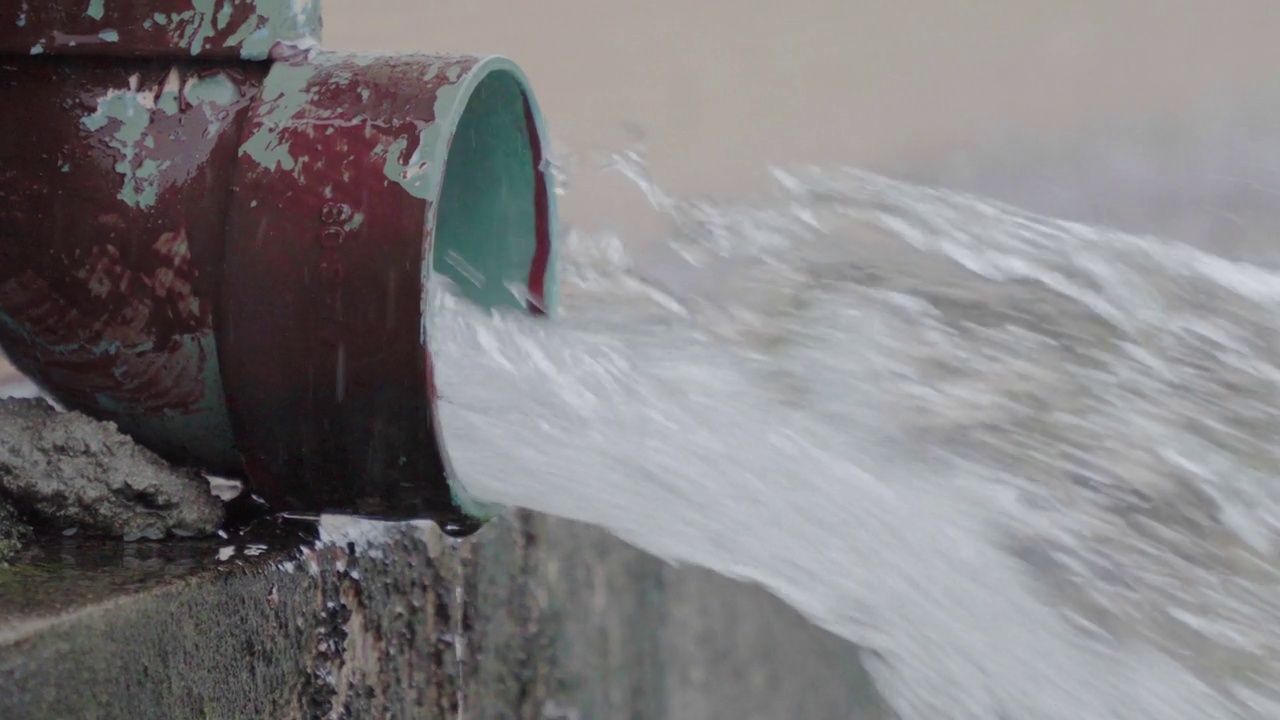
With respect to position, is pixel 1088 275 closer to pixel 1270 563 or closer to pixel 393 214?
pixel 1270 563

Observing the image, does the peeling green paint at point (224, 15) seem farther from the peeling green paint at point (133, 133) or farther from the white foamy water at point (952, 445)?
the white foamy water at point (952, 445)

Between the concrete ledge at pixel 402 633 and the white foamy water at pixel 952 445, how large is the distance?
275 millimetres

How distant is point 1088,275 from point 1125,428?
0.49 metres

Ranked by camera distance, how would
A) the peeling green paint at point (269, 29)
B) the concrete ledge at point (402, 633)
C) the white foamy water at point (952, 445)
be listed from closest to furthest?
the concrete ledge at point (402, 633) → the peeling green paint at point (269, 29) → the white foamy water at point (952, 445)

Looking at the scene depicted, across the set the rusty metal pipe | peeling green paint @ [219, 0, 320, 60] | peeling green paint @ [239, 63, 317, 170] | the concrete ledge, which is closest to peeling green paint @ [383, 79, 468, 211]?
the rusty metal pipe

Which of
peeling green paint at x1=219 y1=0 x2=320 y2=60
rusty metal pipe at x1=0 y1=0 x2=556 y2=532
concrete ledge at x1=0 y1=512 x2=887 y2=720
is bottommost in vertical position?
concrete ledge at x1=0 y1=512 x2=887 y2=720

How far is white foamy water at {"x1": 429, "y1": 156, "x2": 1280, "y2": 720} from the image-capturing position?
82.2 inches

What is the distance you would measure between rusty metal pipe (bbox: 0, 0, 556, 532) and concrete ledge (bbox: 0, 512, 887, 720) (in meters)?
0.19

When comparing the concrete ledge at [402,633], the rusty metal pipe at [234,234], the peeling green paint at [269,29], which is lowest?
the concrete ledge at [402,633]

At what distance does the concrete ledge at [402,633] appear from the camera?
1.09 meters

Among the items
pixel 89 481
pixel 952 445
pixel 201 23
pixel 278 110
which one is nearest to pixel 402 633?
pixel 89 481

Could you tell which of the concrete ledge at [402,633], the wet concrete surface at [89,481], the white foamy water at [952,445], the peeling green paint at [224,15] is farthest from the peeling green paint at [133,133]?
the white foamy water at [952,445]

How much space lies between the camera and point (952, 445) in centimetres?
250

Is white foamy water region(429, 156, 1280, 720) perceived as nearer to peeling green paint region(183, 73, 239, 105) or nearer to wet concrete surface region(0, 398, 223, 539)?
wet concrete surface region(0, 398, 223, 539)
